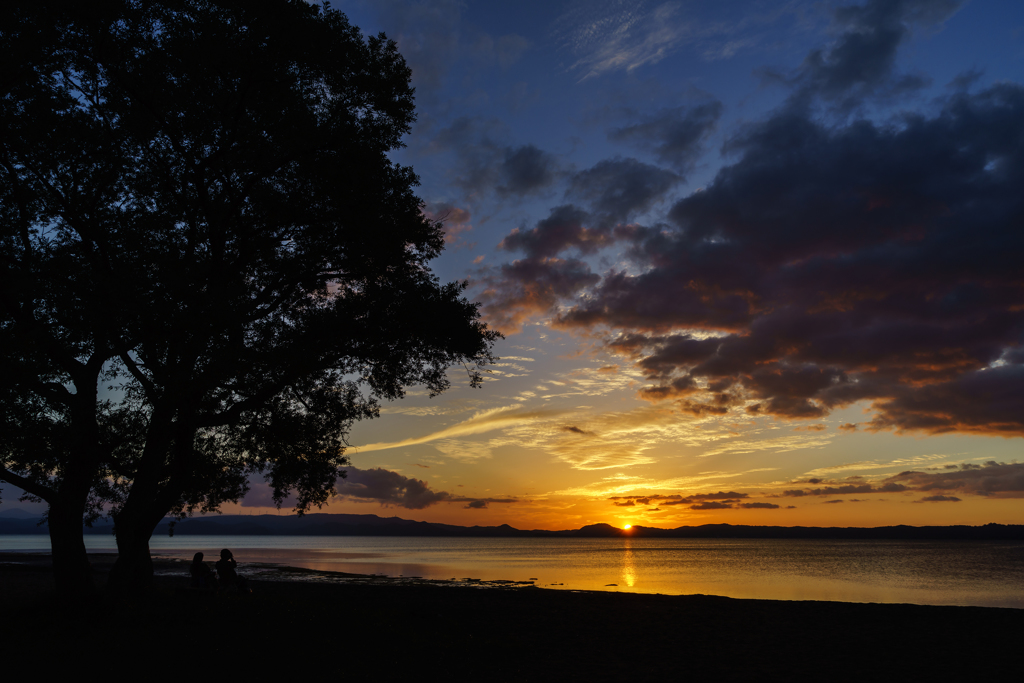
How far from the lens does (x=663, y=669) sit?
45.1 feet

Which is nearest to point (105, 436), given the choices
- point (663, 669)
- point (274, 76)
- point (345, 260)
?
point (345, 260)

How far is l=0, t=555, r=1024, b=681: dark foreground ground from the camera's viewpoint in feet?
40.1

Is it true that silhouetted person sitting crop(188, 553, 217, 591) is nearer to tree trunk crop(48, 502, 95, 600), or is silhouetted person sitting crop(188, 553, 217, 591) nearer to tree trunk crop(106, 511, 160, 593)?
tree trunk crop(106, 511, 160, 593)

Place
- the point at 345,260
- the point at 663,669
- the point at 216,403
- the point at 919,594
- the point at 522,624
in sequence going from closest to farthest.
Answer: the point at 663,669 → the point at 216,403 → the point at 345,260 → the point at 522,624 → the point at 919,594

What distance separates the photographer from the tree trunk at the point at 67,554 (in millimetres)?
15883

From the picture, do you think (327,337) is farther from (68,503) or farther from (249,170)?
(68,503)

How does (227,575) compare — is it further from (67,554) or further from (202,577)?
(67,554)

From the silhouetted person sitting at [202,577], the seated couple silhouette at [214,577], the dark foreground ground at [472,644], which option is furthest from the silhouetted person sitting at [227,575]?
the dark foreground ground at [472,644]

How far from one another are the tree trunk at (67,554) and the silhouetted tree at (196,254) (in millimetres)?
53

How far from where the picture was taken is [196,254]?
16.5 metres

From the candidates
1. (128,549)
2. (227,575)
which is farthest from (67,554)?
(227,575)

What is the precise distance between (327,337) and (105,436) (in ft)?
24.5

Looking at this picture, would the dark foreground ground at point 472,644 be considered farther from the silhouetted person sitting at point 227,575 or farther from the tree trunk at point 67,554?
the silhouetted person sitting at point 227,575

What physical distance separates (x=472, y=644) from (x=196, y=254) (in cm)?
1292
